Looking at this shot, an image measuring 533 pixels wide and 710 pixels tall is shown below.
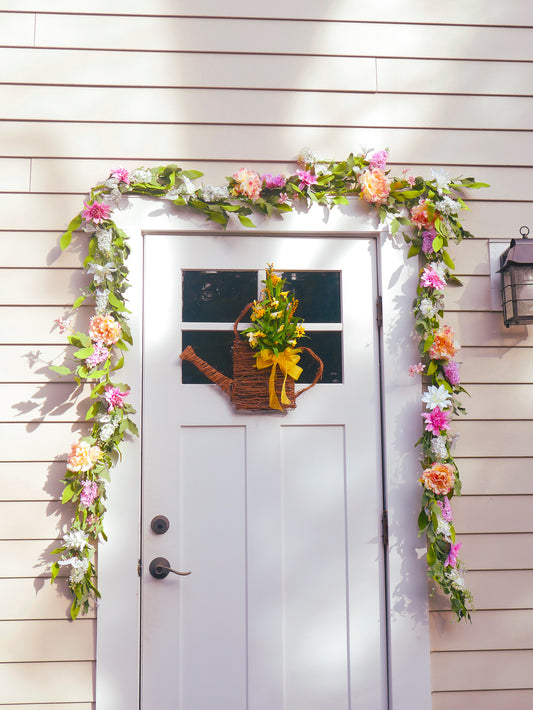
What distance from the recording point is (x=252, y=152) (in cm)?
213

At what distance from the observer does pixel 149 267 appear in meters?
2.08

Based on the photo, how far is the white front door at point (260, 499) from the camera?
6.41 ft

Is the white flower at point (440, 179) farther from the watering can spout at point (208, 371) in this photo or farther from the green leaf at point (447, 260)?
the watering can spout at point (208, 371)

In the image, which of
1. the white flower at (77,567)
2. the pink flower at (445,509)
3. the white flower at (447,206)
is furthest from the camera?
the white flower at (447,206)

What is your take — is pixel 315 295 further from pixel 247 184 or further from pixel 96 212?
pixel 96 212

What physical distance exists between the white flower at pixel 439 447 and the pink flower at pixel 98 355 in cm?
114

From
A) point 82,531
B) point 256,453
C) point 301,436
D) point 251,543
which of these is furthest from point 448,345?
point 82,531

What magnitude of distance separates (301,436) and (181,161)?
1072 mm

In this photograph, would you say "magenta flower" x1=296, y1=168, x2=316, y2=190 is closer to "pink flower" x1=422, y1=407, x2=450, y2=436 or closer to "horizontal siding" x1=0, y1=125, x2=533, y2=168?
"horizontal siding" x1=0, y1=125, x2=533, y2=168

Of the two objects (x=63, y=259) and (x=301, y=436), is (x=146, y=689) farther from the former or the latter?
(x=63, y=259)

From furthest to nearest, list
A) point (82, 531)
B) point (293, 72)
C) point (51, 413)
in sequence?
1. point (293, 72)
2. point (51, 413)
3. point (82, 531)

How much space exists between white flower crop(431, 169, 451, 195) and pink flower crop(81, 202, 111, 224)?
3.83 ft

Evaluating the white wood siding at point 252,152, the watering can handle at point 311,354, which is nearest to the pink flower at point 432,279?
the white wood siding at point 252,152

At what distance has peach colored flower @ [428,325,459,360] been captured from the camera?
2.01 m
